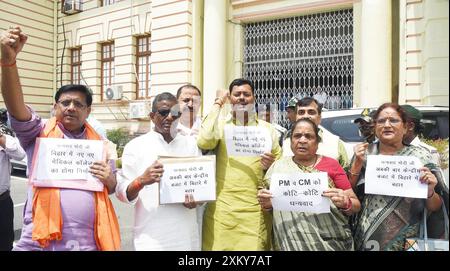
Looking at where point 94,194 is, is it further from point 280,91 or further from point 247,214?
point 280,91

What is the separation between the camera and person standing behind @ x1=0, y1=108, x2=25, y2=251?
325cm

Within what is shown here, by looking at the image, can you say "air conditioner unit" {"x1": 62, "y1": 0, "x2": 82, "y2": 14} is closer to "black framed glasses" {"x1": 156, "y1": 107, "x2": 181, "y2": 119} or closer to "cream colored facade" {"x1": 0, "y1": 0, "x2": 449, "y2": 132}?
"cream colored facade" {"x1": 0, "y1": 0, "x2": 449, "y2": 132}

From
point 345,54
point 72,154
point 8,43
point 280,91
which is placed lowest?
point 72,154

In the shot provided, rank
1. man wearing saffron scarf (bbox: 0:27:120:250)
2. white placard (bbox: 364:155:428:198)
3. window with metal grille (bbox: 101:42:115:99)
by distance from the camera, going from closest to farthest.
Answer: man wearing saffron scarf (bbox: 0:27:120:250)
white placard (bbox: 364:155:428:198)
window with metal grille (bbox: 101:42:115:99)

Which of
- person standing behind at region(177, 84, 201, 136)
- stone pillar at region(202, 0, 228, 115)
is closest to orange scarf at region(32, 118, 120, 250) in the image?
person standing behind at region(177, 84, 201, 136)

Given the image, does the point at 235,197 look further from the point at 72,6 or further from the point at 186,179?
the point at 72,6

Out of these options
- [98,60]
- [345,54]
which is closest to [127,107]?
[98,60]

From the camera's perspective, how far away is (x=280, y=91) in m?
10.8

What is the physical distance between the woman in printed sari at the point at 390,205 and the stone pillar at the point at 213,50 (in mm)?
8360

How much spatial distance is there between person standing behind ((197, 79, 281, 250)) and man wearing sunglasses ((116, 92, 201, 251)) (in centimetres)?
25

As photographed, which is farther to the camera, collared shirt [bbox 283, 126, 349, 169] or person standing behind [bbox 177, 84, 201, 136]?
person standing behind [bbox 177, 84, 201, 136]

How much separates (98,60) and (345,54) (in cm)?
942

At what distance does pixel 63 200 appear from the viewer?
7.59ft
